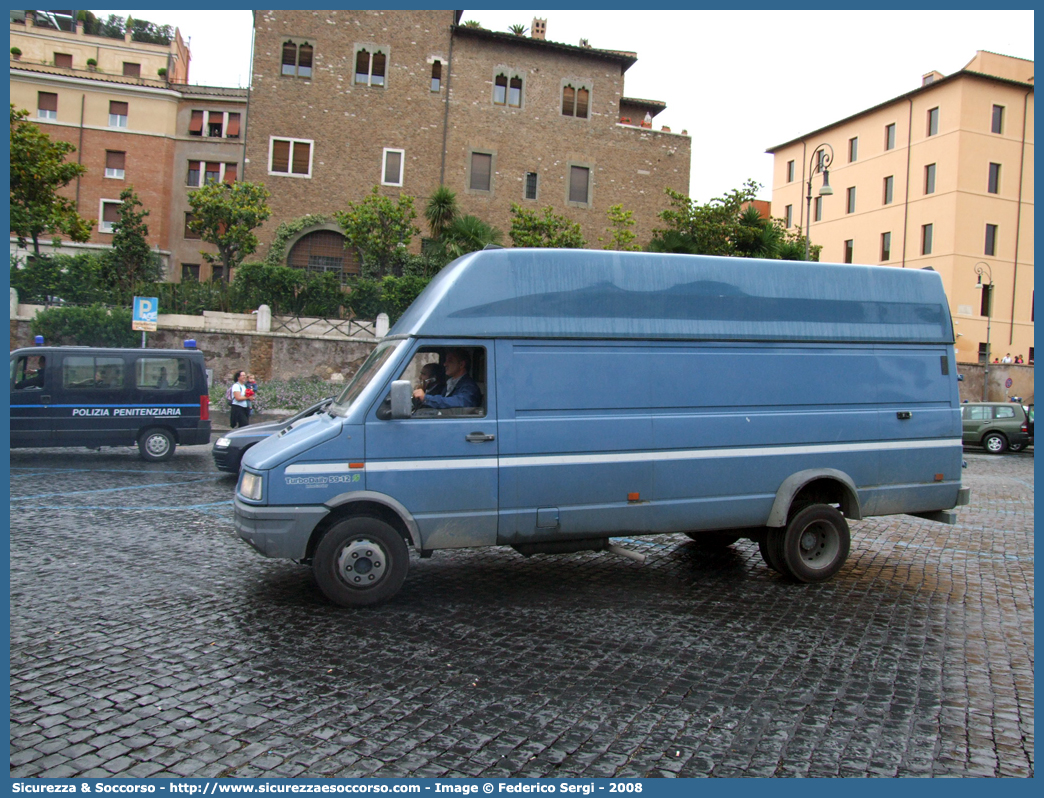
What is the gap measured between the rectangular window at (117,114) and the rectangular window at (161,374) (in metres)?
42.7

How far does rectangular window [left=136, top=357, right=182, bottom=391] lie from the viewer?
15156 mm

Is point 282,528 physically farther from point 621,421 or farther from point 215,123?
point 215,123

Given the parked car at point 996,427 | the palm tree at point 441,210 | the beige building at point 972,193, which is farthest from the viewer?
the beige building at point 972,193

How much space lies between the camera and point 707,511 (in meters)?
6.93

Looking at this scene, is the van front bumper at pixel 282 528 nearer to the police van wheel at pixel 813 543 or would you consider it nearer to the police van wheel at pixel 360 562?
the police van wheel at pixel 360 562

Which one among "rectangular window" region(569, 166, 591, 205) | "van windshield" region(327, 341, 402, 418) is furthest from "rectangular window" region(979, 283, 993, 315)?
"van windshield" region(327, 341, 402, 418)

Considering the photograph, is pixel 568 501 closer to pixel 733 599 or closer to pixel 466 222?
pixel 733 599

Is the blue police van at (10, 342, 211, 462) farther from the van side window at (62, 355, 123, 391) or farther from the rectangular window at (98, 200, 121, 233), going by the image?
the rectangular window at (98, 200, 121, 233)

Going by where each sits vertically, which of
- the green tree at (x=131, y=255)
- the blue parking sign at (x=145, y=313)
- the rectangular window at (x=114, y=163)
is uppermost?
the rectangular window at (x=114, y=163)

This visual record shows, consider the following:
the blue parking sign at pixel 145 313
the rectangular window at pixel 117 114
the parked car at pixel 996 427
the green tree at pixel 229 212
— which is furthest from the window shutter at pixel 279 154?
the parked car at pixel 996 427

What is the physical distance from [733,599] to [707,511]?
0.77 m

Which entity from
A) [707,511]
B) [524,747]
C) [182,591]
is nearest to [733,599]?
[707,511]

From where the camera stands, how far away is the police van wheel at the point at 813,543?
23.6 feet

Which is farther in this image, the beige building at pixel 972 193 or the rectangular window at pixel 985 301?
the rectangular window at pixel 985 301
